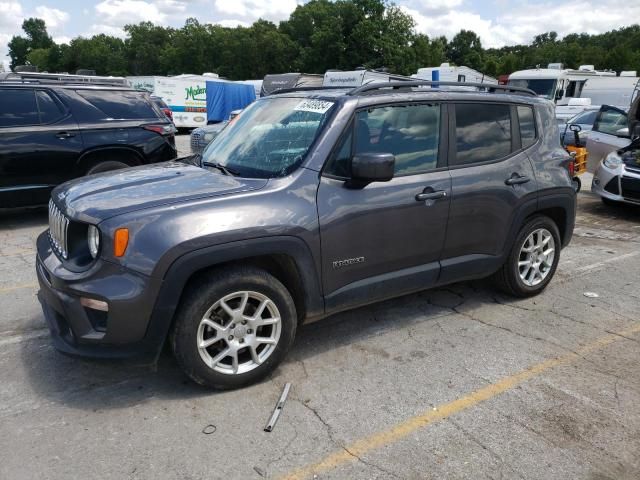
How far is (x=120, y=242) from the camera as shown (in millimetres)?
2859

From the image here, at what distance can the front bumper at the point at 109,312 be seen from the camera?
285 centimetres

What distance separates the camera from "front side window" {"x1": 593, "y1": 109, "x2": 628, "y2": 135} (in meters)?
11.2

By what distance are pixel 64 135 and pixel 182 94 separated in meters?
20.0

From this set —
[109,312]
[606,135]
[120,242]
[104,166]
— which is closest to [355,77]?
[606,135]

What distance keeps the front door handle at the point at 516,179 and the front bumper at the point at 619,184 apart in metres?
4.89

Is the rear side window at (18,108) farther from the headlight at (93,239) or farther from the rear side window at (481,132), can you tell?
the rear side window at (481,132)

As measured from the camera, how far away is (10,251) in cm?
618

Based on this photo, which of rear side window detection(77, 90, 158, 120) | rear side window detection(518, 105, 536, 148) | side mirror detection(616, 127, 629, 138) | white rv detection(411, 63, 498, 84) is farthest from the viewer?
white rv detection(411, 63, 498, 84)

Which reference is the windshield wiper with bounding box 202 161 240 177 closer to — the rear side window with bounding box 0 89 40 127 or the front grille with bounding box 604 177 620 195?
the rear side window with bounding box 0 89 40 127

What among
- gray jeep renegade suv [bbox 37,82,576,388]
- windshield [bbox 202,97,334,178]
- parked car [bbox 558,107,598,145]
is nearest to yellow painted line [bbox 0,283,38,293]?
gray jeep renegade suv [bbox 37,82,576,388]

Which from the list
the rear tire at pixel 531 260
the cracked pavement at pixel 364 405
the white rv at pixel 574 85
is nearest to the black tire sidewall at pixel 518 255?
the rear tire at pixel 531 260

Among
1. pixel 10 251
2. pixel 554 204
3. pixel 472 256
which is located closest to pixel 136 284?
pixel 472 256

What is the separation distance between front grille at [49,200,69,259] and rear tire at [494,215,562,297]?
3.37 meters

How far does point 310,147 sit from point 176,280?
3.99 ft
